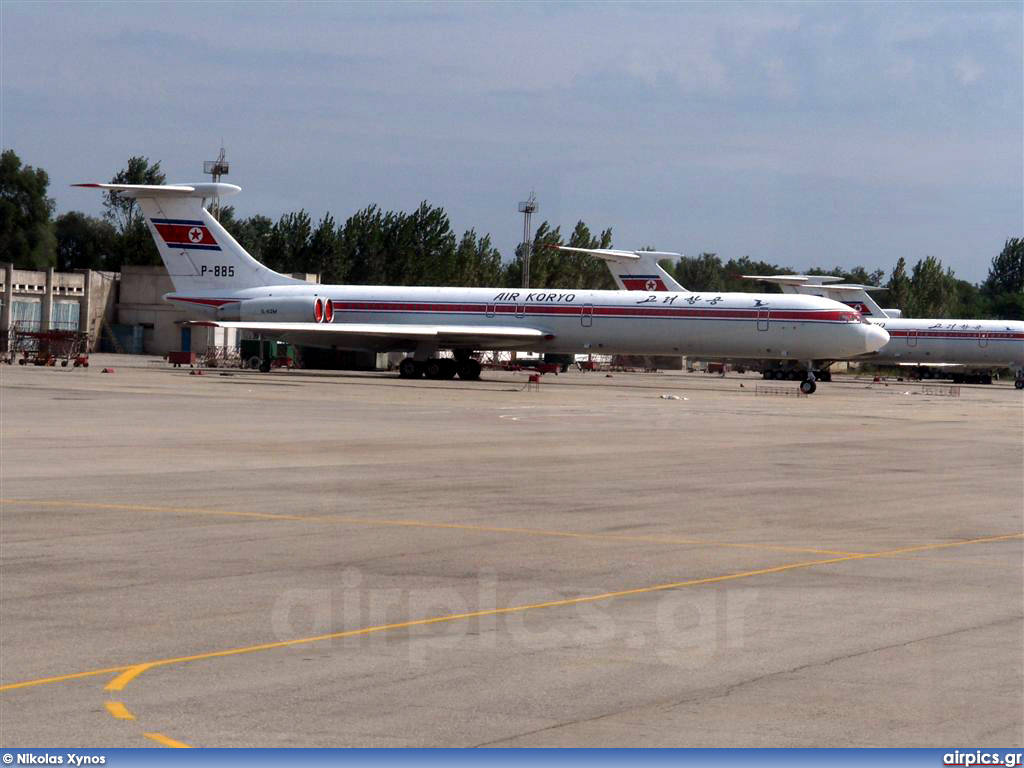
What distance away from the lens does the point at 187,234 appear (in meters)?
62.4

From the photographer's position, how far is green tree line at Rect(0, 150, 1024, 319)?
9856 centimetres

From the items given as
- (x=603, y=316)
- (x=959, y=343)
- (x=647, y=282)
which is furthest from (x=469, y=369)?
(x=959, y=343)

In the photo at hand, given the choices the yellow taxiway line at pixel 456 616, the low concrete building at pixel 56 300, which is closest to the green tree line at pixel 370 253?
the low concrete building at pixel 56 300

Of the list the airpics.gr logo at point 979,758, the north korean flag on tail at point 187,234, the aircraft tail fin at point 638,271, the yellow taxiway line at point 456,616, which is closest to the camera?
the airpics.gr logo at point 979,758

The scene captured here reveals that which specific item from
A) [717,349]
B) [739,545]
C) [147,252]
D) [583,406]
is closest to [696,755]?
[739,545]

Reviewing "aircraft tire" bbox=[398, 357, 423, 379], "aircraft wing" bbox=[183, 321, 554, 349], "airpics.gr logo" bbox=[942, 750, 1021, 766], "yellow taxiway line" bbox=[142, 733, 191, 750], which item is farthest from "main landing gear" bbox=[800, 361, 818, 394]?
"yellow taxiway line" bbox=[142, 733, 191, 750]

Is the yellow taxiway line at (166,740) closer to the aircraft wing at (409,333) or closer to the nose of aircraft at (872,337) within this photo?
the aircraft wing at (409,333)

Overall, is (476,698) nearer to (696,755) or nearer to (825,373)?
(696,755)

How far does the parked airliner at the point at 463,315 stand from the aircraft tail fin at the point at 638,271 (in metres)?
17.2

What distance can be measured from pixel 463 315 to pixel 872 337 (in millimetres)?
17417

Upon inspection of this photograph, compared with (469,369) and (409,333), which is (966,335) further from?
(409,333)

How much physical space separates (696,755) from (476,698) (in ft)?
5.77

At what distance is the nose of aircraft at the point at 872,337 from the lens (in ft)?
184

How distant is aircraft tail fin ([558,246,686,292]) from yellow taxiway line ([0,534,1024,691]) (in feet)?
204
